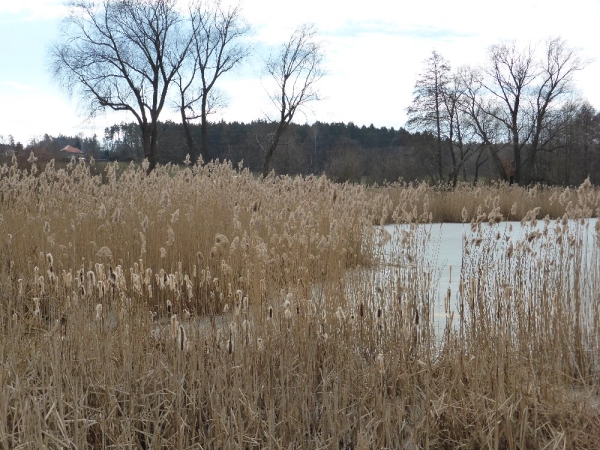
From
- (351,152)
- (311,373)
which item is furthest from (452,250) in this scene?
(351,152)

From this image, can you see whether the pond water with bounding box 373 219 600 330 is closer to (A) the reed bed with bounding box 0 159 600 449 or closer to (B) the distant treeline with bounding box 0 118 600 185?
(A) the reed bed with bounding box 0 159 600 449

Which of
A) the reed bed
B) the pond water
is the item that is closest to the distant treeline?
the pond water

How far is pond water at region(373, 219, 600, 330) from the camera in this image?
10.9ft

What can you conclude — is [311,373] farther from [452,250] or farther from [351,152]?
[351,152]

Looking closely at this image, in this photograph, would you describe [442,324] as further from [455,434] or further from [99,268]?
[99,268]

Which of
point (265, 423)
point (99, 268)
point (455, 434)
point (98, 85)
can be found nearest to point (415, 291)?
point (455, 434)

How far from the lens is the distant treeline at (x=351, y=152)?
2814cm

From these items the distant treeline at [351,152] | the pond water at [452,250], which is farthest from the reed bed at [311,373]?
the distant treeline at [351,152]

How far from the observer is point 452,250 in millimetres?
7301

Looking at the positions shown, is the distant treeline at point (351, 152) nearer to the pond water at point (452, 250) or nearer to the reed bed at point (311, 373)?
the pond water at point (452, 250)

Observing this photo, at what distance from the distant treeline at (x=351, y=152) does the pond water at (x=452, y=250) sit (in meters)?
14.6

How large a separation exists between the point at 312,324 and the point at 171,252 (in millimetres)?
2094

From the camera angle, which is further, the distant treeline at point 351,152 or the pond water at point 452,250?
the distant treeline at point 351,152

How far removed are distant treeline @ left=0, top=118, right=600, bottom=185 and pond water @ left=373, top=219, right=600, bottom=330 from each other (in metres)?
14.6
